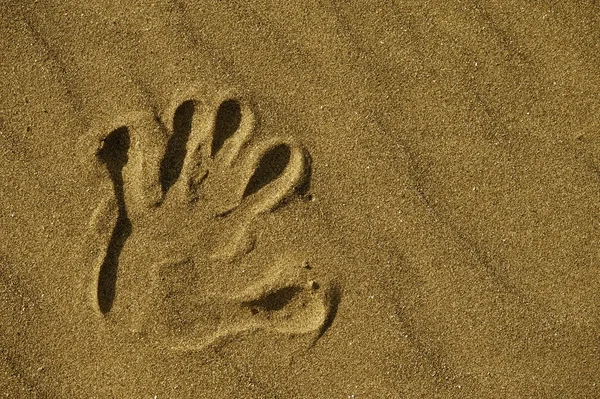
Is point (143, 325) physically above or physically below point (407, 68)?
below

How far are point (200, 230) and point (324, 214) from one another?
329 mm

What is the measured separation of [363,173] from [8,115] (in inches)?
36.8

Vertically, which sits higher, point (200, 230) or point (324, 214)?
→ point (200, 230)

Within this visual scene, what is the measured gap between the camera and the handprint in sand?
5.24ft

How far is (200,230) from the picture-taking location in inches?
63.9

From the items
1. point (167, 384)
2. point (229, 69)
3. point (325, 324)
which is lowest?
point (325, 324)

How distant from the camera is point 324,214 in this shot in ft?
5.31

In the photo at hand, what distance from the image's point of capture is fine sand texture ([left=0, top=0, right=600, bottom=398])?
1603 mm

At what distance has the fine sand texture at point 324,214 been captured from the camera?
1.60 meters

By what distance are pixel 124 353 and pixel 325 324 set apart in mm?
531

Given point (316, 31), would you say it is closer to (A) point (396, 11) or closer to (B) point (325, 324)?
(A) point (396, 11)

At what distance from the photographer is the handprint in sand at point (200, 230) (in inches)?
62.9

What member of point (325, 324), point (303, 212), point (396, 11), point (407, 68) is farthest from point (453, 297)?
point (396, 11)

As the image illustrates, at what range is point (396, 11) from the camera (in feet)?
5.32
